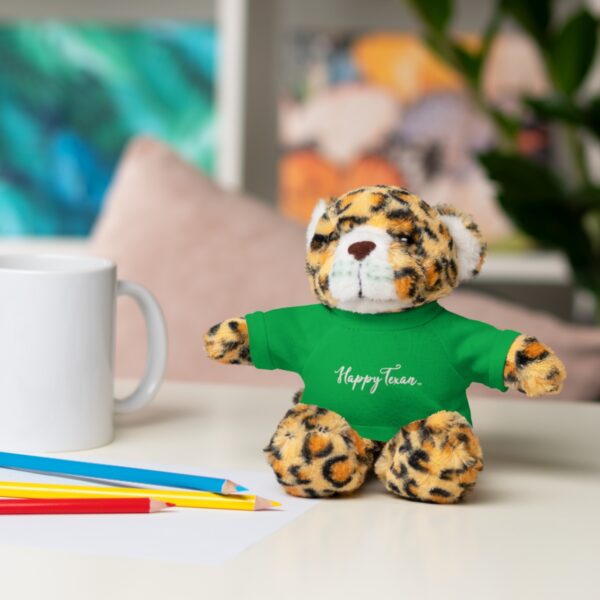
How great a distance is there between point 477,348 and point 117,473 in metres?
0.19

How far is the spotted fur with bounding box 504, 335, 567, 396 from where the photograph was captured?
0.52 metres

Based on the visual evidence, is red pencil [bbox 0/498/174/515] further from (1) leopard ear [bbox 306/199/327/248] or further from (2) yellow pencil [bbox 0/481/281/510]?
(1) leopard ear [bbox 306/199/327/248]


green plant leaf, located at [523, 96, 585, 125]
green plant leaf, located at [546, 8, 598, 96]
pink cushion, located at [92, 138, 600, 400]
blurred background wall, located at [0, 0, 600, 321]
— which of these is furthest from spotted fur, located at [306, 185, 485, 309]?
blurred background wall, located at [0, 0, 600, 321]

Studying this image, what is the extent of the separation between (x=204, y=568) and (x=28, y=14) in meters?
1.74

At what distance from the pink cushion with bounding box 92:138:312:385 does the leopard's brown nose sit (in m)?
0.45

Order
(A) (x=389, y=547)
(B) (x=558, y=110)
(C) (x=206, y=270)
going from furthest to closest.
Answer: (B) (x=558, y=110), (C) (x=206, y=270), (A) (x=389, y=547)

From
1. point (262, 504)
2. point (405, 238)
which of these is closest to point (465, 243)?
point (405, 238)

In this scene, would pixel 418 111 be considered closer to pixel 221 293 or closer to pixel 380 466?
pixel 221 293

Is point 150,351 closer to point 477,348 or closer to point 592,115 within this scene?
point 477,348

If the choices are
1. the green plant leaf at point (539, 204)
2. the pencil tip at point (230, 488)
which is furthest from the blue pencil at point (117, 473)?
the green plant leaf at point (539, 204)

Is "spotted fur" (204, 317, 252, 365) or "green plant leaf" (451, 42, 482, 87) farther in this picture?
"green plant leaf" (451, 42, 482, 87)

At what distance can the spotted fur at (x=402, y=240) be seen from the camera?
54cm

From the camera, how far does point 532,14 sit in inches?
66.2

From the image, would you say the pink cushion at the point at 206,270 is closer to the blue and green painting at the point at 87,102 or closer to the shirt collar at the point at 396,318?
the shirt collar at the point at 396,318
